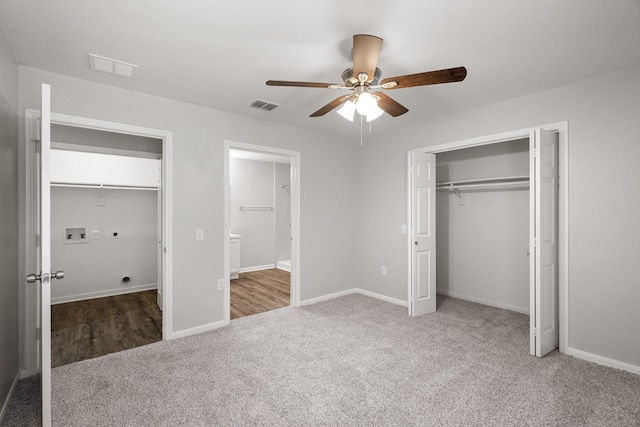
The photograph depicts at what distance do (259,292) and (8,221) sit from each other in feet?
10.9

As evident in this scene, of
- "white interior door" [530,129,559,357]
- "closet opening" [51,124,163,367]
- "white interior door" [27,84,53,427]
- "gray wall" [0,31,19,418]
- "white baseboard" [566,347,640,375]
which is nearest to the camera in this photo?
"white interior door" [27,84,53,427]

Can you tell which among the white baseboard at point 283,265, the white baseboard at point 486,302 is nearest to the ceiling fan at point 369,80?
the white baseboard at point 486,302

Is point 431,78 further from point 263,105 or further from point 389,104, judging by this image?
A: point 263,105

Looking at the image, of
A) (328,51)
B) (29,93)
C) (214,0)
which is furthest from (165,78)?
(328,51)

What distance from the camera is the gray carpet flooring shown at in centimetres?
197

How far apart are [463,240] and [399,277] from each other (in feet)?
3.69

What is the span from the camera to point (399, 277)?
4293 millimetres

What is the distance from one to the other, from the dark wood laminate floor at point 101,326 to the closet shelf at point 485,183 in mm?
4079

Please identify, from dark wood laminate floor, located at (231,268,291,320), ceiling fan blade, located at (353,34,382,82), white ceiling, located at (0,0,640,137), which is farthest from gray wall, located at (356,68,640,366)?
dark wood laminate floor, located at (231,268,291,320)

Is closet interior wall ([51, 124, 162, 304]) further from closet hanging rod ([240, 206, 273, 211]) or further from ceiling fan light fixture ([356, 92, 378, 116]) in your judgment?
ceiling fan light fixture ([356, 92, 378, 116])

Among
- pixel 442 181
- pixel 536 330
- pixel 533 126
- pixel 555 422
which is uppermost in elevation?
pixel 533 126

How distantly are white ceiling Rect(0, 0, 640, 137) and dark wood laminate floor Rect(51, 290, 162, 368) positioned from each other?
2.44m

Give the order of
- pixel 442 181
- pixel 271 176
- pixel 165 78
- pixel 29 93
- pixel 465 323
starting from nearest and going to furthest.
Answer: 1. pixel 29 93
2. pixel 165 78
3. pixel 465 323
4. pixel 442 181
5. pixel 271 176

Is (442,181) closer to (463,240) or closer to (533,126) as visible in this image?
(463,240)
